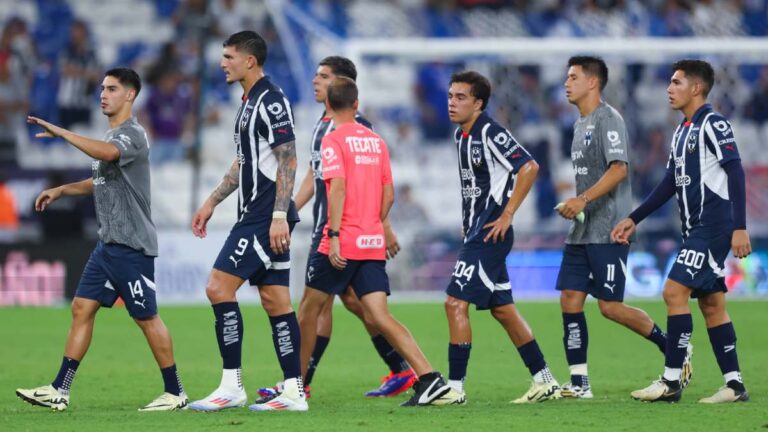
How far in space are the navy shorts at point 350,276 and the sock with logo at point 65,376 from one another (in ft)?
5.55

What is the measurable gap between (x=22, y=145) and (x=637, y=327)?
57.6 ft

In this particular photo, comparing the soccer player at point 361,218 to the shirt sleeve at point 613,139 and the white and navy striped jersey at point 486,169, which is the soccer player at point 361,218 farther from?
the shirt sleeve at point 613,139

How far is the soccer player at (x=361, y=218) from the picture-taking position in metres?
8.71

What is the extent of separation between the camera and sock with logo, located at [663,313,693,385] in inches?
352

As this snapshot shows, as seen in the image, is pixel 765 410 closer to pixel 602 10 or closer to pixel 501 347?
pixel 501 347

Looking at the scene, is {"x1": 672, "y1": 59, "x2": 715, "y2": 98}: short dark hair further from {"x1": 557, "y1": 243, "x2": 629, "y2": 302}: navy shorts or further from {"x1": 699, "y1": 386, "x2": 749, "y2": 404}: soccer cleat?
{"x1": 699, "y1": 386, "x2": 749, "y2": 404}: soccer cleat

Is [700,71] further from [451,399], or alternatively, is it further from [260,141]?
[260,141]

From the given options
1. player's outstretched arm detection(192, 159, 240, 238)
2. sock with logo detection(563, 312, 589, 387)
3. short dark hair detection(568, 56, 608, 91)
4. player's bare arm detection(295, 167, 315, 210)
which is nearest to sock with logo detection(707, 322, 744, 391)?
sock with logo detection(563, 312, 589, 387)

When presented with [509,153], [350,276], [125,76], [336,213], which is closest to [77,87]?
[125,76]

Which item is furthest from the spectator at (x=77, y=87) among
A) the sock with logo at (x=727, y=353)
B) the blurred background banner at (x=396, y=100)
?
the sock with logo at (x=727, y=353)

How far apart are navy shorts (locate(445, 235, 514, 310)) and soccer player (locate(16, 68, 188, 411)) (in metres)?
2.02

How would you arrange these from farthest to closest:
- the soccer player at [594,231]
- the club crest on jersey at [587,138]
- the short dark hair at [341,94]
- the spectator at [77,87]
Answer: the spectator at [77,87]
the club crest on jersey at [587,138]
the soccer player at [594,231]
the short dark hair at [341,94]

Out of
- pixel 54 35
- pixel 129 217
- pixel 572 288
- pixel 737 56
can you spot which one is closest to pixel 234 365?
pixel 129 217

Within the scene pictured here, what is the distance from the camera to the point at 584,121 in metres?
9.82
